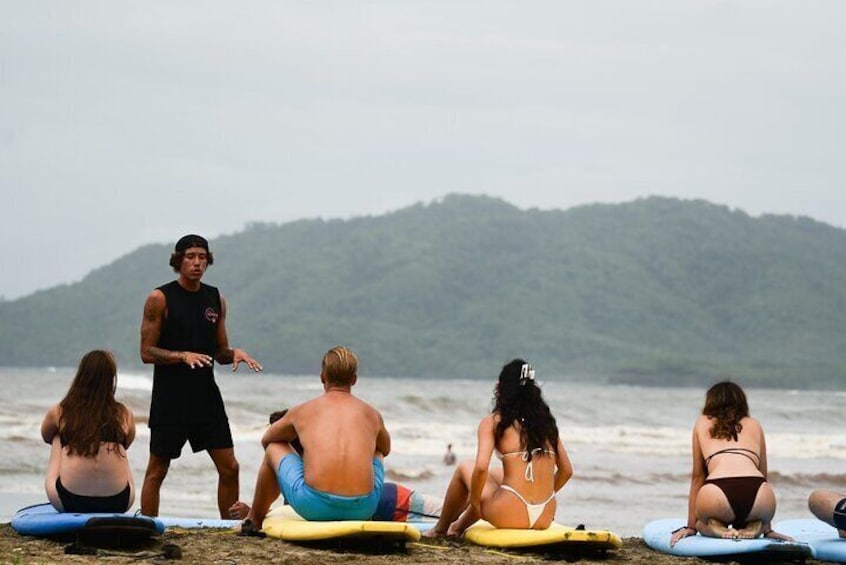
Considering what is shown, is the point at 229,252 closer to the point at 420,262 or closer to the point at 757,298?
the point at 420,262

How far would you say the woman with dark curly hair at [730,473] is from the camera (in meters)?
7.54

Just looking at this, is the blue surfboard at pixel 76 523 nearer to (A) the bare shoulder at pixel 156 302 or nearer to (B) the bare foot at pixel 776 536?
(A) the bare shoulder at pixel 156 302

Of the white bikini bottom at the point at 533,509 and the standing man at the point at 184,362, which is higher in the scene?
the standing man at the point at 184,362

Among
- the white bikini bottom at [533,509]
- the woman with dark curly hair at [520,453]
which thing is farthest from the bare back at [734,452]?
the white bikini bottom at [533,509]

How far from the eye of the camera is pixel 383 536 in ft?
24.3

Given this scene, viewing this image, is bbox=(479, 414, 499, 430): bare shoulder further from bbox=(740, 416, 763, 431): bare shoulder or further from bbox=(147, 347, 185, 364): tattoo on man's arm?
bbox=(147, 347, 185, 364): tattoo on man's arm

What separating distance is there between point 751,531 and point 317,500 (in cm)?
239

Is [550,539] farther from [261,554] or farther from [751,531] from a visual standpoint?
[261,554]

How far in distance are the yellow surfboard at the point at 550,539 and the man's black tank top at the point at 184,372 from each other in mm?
1897

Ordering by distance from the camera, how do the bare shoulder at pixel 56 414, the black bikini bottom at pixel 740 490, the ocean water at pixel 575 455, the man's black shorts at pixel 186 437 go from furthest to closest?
1. the ocean water at pixel 575 455
2. the man's black shorts at pixel 186 437
3. the black bikini bottom at pixel 740 490
4. the bare shoulder at pixel 56 414

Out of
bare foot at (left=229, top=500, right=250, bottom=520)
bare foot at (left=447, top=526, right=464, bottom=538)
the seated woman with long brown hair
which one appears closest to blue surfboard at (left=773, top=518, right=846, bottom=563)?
A: bare foot at (left=447, top=526, right=464, bottom=538)

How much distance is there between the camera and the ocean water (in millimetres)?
15086

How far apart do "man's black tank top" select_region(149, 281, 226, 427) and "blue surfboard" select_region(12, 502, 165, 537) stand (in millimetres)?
935

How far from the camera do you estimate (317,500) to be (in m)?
7.45
